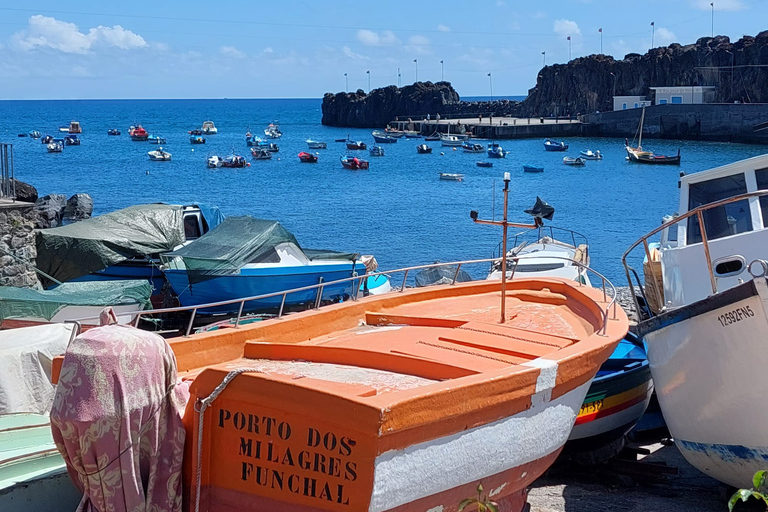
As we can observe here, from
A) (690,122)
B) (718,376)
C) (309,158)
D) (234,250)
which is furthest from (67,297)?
(690,122)

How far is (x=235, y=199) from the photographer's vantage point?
52.4 metres

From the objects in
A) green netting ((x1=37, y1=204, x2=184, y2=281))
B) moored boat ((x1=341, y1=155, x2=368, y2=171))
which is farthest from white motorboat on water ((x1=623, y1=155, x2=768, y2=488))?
moored boat ((x1=341, y1=155, x2=368, y2=171))

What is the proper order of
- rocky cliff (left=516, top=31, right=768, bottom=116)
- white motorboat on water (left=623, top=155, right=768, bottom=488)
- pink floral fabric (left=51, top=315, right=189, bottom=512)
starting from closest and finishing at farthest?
pink floral fabric (left=51, top=315, right=189, bottom=512) → white motorboat on water (left=623, top=155, right=768, bottom=488) → rocky cliff (left=516, top=31, right=768, bottom=116)

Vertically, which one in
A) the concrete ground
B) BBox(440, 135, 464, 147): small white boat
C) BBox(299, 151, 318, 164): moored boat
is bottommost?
the concrete ground

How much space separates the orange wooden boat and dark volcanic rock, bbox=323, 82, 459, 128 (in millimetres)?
125051

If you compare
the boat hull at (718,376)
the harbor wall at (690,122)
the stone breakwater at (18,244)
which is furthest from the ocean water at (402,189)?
the boat hull at (718,376)

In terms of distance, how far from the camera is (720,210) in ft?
31.8

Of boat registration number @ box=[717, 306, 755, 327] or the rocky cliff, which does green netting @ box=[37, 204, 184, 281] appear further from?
the rocky cliff

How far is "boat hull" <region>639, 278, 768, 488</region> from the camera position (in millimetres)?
7516

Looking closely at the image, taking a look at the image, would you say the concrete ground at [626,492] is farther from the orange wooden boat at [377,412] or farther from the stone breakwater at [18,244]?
the stone breakwater at [18,244]

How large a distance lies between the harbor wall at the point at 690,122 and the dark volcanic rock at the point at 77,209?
197 feet

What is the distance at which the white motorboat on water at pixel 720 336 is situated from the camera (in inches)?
298

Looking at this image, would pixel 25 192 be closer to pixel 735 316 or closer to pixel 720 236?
pixel 720 236

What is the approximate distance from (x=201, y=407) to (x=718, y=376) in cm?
508
